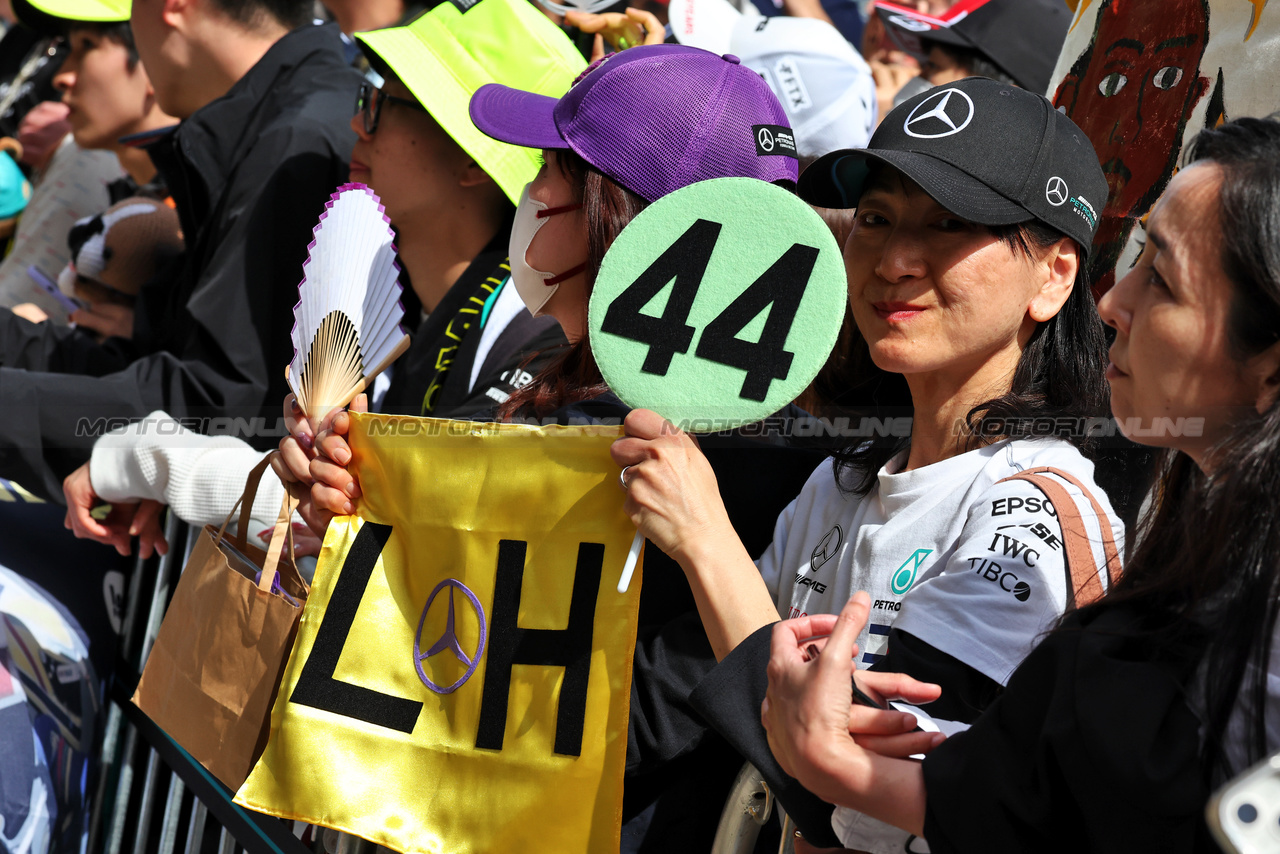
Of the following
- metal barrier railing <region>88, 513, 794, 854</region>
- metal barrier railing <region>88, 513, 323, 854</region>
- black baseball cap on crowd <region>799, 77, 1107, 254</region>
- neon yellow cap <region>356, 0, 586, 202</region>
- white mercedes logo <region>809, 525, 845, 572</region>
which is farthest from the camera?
neon yellow cap <region>356, 0, 586, 202</region>

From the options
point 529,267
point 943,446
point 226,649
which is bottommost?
point 226,649

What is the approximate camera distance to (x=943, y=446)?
1.53 m

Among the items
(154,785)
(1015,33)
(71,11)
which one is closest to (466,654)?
(154,785)

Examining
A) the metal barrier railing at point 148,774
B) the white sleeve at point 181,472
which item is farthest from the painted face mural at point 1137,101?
the metal barrier railing at point 148,774

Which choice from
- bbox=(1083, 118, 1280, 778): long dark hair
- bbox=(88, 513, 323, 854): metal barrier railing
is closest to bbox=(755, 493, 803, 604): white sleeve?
bbox=(1083, 118, 1280, 778): long dark hair

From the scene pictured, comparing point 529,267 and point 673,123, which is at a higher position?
point 673,123

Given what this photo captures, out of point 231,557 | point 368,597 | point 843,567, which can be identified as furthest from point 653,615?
point 231,557

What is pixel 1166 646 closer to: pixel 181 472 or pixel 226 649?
pixel 226 649

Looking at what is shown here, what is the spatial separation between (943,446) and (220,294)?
2.06 meters

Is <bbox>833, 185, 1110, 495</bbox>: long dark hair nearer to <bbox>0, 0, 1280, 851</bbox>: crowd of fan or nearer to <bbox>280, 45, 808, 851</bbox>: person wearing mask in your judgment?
<bbox>0, 0, 1280, 851</bbox>: crowd of fan

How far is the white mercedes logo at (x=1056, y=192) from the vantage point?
1468 millimetres

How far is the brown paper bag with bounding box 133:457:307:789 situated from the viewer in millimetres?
1725

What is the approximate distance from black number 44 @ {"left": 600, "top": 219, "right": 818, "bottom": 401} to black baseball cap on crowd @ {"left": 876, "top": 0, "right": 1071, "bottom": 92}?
224cm

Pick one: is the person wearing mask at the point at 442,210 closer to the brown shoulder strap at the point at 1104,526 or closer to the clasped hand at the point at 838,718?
the brown shoulder strap at the point at 1104,526
